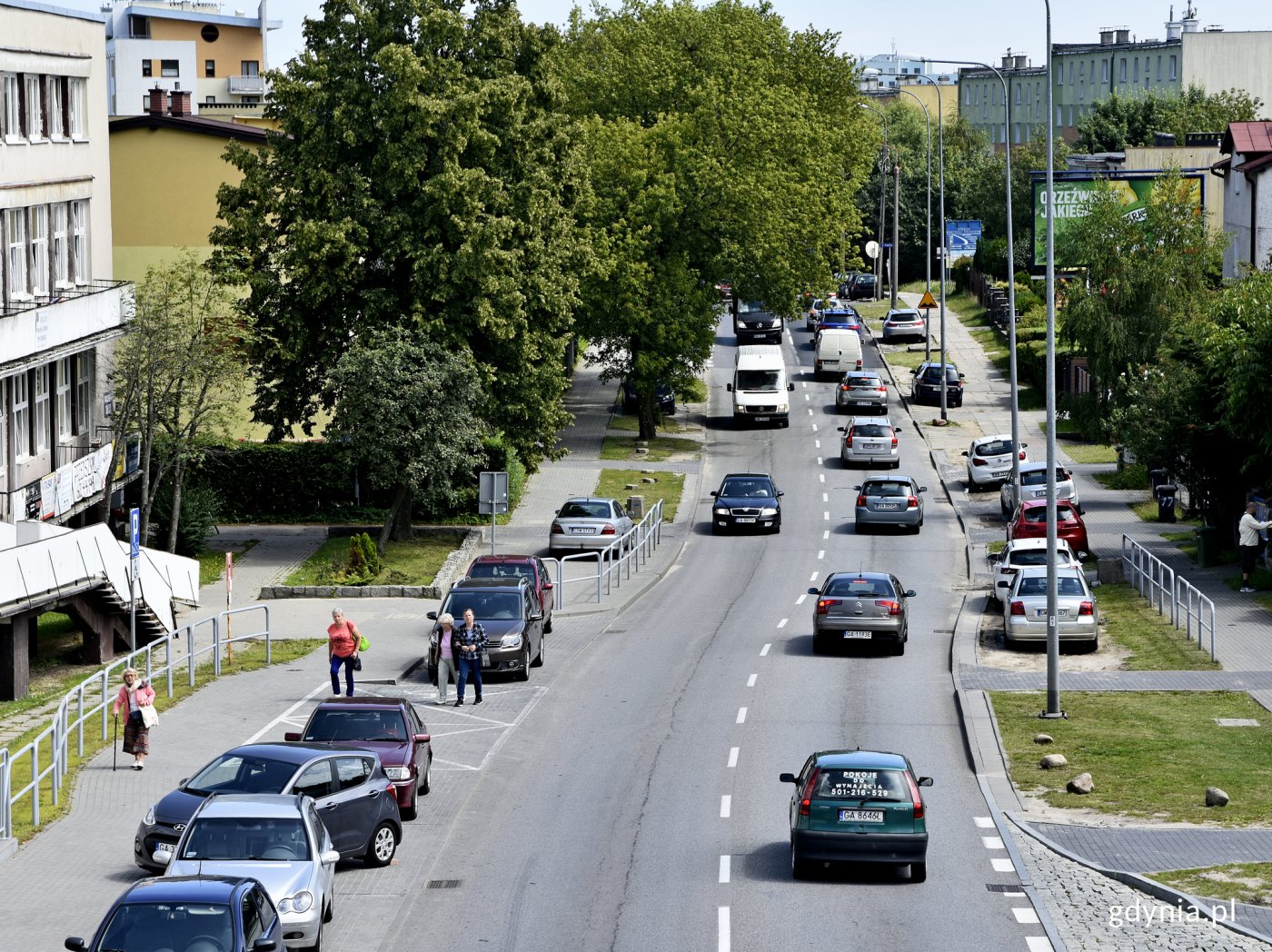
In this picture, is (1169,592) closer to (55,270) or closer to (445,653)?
(445,653)

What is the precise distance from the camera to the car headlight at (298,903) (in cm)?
1652

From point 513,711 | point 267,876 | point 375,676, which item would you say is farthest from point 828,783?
point 375,676

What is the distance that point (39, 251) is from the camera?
38.8 metres

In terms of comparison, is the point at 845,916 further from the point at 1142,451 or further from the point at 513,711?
the point at 1142,451

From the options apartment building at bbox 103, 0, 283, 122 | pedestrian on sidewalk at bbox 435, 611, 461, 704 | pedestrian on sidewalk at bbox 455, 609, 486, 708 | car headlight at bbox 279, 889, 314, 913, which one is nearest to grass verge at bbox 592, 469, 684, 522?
pedestrian on sidewalk at bbox 435, 611, 461, 704

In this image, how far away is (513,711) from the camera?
29156mm

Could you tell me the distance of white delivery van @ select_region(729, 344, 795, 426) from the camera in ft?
218

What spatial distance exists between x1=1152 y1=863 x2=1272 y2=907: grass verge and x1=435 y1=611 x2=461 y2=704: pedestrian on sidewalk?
43.1 feet

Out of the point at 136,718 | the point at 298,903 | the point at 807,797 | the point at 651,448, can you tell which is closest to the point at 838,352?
the point at 651,448

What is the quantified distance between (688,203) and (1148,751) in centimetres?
3993

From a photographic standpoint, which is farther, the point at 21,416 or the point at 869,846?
the point at 21,416

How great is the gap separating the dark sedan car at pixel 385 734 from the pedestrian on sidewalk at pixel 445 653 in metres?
5.99

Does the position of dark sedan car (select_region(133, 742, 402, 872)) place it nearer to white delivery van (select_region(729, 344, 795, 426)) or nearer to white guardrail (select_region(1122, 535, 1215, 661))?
white guardrail (select_region(1122, 535, 1215, 661))

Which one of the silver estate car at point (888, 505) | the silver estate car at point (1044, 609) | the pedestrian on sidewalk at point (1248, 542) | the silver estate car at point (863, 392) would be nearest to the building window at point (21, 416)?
the silver estate car at point (1044, 609)
